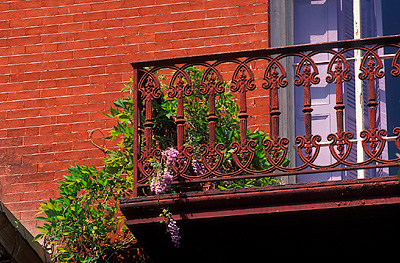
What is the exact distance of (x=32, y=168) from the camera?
9477 mm

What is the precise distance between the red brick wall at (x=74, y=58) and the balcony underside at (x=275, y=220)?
1518mm

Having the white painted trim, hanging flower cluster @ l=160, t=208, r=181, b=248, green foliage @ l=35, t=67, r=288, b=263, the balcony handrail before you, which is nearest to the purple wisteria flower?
hanging flower cluster @ l=160, t=208, r=181, b=248

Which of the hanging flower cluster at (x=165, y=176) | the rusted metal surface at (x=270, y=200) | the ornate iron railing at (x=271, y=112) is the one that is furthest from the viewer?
the hanging flower cluster at (x=165, y=176)

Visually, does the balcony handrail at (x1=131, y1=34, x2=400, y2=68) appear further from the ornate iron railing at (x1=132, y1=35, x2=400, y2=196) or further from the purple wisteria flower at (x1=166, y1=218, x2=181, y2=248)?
the purple wisteria flower at (x1=166, y1=218, x2=181, y2=248)

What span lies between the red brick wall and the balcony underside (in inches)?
59.8

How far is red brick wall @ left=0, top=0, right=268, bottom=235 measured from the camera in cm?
945

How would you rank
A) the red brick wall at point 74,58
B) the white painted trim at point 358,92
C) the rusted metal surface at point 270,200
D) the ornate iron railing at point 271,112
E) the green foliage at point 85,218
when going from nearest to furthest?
1. the rusted metal surface at point 270,200
2. the ornate iron railing at point 271,112
3. the green foliage at point 85,218
4. the white painted trim at point 358,92
5. the red brick wall at point 74,58

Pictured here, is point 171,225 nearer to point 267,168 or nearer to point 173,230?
point 173,230

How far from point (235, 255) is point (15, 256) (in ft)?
6.44

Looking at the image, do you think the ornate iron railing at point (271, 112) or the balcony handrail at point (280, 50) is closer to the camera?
the ornate iron railing at point (271, 112)

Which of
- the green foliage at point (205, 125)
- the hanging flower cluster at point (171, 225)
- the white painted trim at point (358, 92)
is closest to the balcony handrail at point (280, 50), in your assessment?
the green foliage at point (205, 125)

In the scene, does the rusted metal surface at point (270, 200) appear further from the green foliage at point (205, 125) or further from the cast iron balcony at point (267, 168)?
the green foliage at point (205, 125)

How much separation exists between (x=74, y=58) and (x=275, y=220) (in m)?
3.15

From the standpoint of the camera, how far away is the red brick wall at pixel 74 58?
9.45 m
